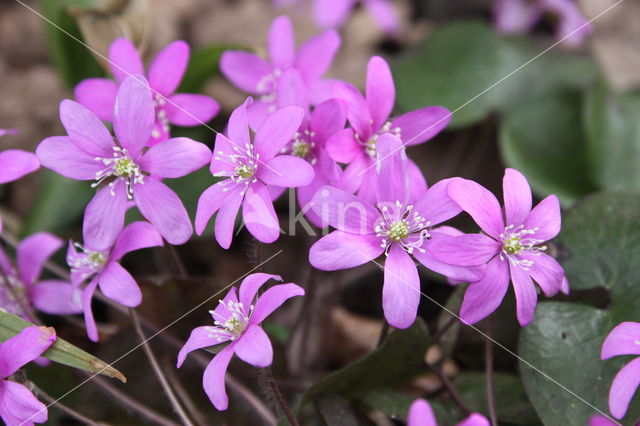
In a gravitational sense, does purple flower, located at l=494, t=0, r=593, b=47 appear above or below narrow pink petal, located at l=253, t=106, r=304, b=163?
below

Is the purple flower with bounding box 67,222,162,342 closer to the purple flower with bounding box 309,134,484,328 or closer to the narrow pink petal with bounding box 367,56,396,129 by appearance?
the purple flower with bounding box 309,134,484,328

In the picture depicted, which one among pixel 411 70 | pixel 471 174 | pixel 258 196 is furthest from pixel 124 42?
pixel 471 174

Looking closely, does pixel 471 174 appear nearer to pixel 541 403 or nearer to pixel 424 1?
pixel 424 1

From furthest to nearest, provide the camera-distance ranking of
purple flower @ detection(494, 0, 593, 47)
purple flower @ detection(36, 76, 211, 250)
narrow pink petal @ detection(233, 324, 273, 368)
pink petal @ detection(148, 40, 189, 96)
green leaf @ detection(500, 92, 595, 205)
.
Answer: purple flower @ detection(494, 0, 593, 47) < green leaf @ detection(500, 92, 595, 205) < pink petal @ detection(148, 40, 189, 96) < purple flower @ detection(36, 76, 211, 250) < narrow pink petal @ detection(233, 324, 273, 368)

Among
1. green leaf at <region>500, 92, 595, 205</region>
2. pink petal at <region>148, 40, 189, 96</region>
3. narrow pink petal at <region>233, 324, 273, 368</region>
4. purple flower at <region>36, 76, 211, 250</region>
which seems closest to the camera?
narrow pink petal at <region>233, 324, 273, 368</region>

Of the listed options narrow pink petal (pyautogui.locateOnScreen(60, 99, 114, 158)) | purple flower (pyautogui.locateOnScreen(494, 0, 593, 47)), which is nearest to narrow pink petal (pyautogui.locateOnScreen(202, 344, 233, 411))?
narrow pink petal (pyautogui.locateOnScreen(60, 99, 114, 158))

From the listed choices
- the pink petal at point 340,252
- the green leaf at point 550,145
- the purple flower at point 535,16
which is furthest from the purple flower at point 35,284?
the purple flower at point 535,16

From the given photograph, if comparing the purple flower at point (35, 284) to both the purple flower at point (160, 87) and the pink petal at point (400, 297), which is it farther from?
the pink petal at point (400, 297)
